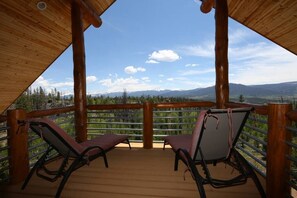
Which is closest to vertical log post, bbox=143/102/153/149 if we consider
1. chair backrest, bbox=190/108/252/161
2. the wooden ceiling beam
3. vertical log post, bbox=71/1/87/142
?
vertical log post, bbox=71/1/87/142

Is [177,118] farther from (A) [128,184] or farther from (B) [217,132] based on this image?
(B) [217,132]

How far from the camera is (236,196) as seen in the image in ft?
7.84

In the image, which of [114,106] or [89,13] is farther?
[89,13]

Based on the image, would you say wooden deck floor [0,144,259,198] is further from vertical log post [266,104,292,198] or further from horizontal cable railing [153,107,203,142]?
horizontal cable railing [153,107,203,142]

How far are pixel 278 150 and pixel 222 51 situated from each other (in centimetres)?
244

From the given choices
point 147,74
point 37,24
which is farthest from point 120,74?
point 37,24

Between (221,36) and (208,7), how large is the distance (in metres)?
1.39

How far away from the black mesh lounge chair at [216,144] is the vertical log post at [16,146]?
2030 millimetres

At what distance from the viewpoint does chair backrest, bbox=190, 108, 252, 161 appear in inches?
85.7

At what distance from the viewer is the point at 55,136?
256 centimetres

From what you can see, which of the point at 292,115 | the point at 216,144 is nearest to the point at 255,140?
the point at 216,144

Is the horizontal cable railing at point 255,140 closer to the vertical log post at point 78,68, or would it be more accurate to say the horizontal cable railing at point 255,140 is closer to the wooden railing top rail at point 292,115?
the wooden railing top rail at point 292,115

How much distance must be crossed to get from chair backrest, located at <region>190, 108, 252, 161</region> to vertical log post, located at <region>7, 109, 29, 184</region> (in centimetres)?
214

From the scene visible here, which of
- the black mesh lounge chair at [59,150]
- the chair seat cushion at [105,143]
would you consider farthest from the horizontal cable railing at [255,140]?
the black mesh lounge chair at [59,150]
